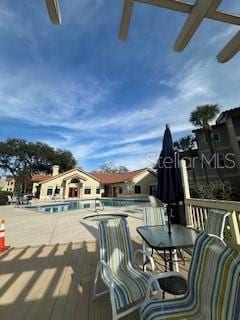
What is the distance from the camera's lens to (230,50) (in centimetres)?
185

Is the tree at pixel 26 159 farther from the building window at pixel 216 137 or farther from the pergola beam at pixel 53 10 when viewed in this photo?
the pergola beam at pixel 53 10

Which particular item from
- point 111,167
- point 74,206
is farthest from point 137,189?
point 111,167

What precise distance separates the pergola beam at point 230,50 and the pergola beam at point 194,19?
0.43 meters

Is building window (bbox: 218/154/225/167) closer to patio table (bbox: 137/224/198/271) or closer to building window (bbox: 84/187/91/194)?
patio table (bbox: 137/224/198/271)

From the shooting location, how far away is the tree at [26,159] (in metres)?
44.1

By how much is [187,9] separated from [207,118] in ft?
68.9

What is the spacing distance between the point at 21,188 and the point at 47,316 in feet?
154

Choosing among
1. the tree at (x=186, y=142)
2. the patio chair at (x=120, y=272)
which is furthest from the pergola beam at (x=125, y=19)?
the tree at (x=186, y=142)

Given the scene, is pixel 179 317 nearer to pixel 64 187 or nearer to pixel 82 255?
pixel 82 255

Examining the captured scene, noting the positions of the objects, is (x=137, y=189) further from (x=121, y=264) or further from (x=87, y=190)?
(x=121, y=264)

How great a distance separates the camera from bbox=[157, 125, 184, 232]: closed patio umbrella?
3.62 meters

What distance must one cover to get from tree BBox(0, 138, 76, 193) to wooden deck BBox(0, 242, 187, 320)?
142 ft

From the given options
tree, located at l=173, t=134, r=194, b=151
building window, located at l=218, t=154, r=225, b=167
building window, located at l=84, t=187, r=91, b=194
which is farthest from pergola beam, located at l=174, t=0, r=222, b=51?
building window, located at l=84, t=187, r=91, b=194

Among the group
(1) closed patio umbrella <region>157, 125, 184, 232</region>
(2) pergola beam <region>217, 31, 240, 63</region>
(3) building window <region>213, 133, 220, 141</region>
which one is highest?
(3) building window <region>213, 133, 220, 141</region>
